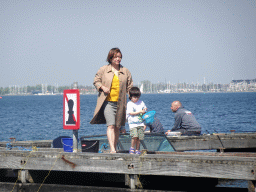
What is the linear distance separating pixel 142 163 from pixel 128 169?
0.77 ft

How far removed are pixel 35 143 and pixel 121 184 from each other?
11.2 feet

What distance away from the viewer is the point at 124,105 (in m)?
6.56

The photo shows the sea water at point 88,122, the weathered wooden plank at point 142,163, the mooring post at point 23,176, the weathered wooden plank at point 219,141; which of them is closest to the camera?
the weathered wooden plank at point 142,163

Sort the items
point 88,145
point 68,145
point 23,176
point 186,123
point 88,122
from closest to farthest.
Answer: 1. point 23,176
2. point 88,145
3. point 68,145
4. point 186,123
5. point 88,122

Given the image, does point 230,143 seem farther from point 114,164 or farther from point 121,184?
point 114,164

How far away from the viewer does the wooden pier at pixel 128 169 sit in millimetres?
4922

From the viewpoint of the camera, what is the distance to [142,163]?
17.6 ft

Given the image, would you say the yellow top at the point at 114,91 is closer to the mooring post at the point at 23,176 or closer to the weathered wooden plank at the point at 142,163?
the weathered wooden plank at the point at 142,163

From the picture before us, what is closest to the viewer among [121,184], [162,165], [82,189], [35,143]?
[162,165]

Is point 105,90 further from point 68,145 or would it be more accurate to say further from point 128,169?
point 128,169

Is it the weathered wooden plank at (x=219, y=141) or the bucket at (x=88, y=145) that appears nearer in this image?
the bucket at (x=88, y=145)

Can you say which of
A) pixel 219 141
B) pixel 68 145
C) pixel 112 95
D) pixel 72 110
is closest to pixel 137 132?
pixel 112 95

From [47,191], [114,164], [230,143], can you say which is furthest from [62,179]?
[230,143]

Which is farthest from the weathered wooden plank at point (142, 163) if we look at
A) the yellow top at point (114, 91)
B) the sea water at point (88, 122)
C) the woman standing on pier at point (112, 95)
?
the sea water at point (88, 122)
